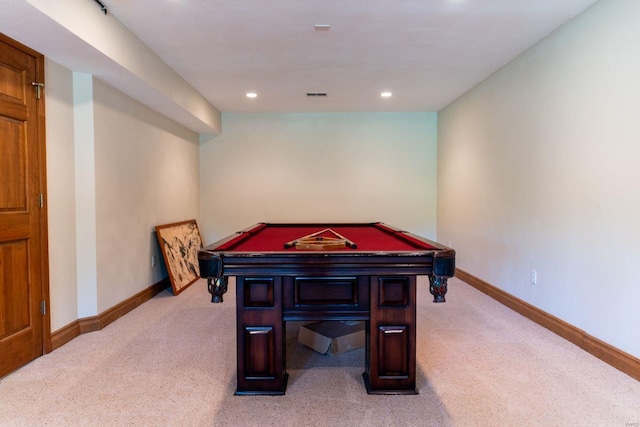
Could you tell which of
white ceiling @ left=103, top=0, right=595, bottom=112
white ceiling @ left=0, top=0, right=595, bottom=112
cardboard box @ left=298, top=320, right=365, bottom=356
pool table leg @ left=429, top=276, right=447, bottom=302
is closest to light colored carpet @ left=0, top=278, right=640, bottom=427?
cardboard box @ left=298, top=320, right=365, bottom=356

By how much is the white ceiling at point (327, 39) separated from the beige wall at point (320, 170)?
1.26 metres

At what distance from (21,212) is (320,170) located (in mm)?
3989

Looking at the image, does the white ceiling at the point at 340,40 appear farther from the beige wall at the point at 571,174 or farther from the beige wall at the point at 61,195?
the beige wall at the point at 61,195

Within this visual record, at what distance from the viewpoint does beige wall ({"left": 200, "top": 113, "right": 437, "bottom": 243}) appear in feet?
18.8

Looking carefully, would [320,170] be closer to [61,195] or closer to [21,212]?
[61,195]

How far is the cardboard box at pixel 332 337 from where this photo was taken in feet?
8.45

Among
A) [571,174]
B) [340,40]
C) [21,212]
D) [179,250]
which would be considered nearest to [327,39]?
[340,40]

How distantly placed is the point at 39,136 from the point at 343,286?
2.36 meters

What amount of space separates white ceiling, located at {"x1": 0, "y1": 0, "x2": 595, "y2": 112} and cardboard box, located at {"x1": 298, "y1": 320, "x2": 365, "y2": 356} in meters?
2.25

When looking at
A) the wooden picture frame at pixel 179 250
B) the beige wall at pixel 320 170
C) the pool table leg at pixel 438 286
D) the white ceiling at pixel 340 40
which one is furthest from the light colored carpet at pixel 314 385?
the beige wall at pixel 320 170

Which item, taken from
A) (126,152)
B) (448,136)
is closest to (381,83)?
(448,136)

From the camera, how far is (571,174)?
2.74m

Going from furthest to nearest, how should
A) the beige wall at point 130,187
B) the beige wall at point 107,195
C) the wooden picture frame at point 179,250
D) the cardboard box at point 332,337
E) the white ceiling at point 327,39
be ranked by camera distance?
the wooden picture frame at point 179,250 < the beige wall at point 130,187 < the beige wall at point 107,195 < the cardboard box at point 332,337 < the white ceiling at point 327,39

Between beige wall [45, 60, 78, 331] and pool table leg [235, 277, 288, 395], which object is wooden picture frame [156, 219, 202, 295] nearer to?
beige wall [45, 60, 78, 331]
